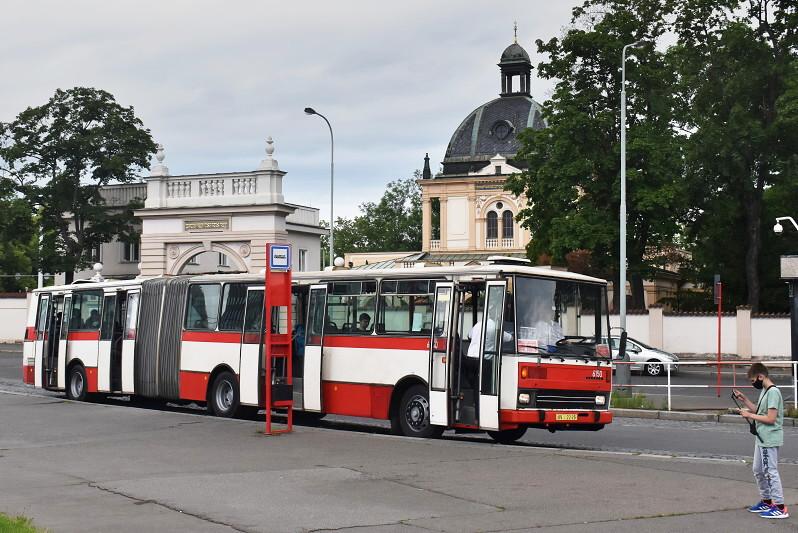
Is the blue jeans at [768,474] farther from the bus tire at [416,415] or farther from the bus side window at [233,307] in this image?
the bus side window at [233,307]

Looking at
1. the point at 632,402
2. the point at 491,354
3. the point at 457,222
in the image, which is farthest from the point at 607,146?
the point at 457,222

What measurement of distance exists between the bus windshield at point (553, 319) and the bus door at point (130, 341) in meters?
11.7

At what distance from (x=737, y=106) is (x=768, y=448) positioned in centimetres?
3960

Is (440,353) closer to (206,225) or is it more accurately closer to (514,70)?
(206,225)

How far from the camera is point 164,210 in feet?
173

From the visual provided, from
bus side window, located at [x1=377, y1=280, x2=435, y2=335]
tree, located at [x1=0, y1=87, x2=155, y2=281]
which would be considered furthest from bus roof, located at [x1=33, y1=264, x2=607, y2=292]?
tree, located at [x1=0, y1=87, x2=155, y2=281]

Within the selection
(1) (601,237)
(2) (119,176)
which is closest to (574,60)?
(1) (601,237)

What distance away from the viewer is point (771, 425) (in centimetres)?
1154

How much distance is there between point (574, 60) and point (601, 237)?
25.9 ft

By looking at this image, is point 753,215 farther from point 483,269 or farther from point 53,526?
point 53,526

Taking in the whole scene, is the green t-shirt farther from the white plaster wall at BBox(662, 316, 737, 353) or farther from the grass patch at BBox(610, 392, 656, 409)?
the white plaster wall at BBox(662, 316, 737, 353)

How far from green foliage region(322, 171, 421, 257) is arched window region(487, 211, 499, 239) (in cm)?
2657

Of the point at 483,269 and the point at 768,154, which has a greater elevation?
the point at 768,154

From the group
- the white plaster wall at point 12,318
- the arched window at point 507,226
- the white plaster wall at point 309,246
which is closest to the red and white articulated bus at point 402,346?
the white plaster wall at point 309,246
